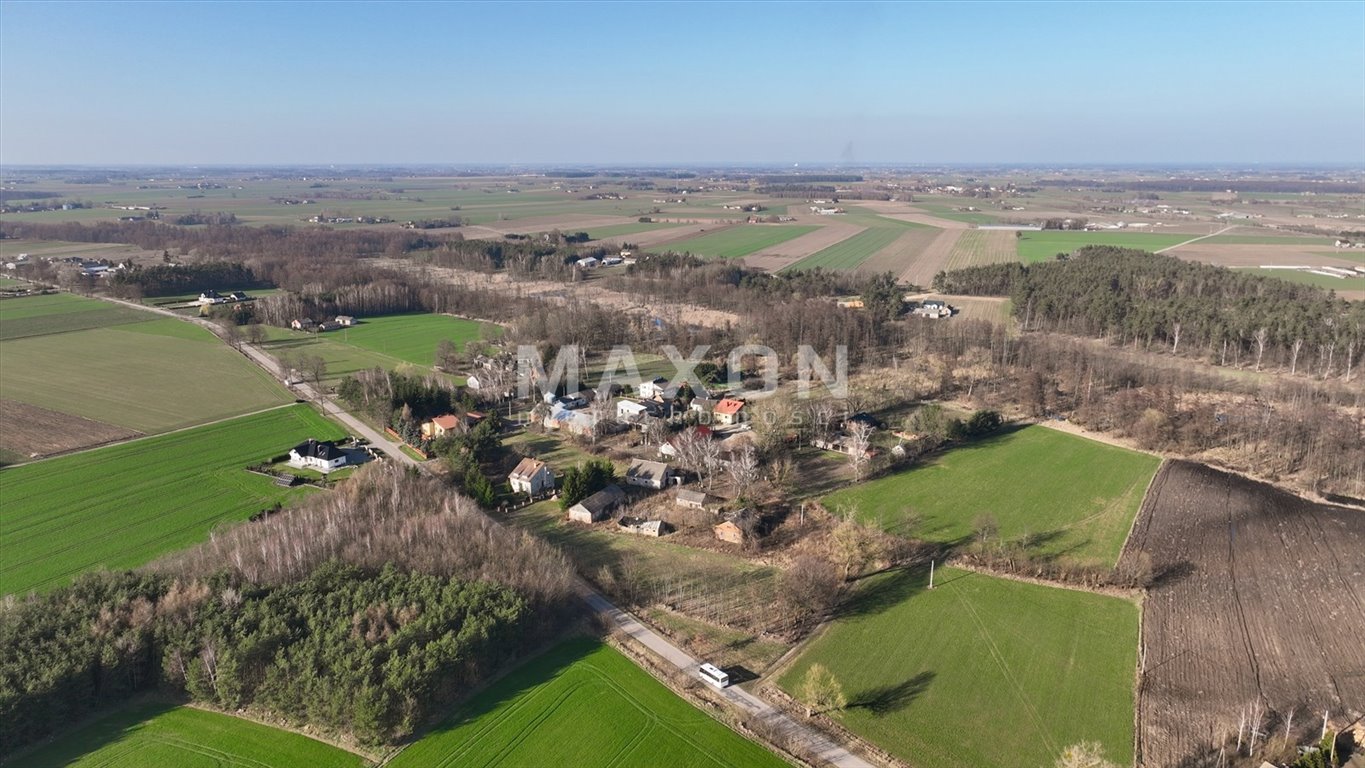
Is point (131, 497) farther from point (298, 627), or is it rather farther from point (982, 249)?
point (982, 249)

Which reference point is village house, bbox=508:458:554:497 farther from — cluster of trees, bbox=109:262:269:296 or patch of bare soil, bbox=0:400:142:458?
cluster of trees, bbox=109:262:269:296

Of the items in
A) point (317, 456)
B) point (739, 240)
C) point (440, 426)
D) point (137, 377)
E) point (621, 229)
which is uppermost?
point (621, 229)

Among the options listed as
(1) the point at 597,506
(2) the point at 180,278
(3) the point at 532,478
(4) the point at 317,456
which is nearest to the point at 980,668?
(1) the point at 597,506

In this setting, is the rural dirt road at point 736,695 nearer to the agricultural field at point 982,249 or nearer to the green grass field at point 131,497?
the green grass field at point 131,497

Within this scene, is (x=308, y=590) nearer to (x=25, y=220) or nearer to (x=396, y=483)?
(x=396, y=483)

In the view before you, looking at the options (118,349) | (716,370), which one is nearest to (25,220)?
(118,349)
